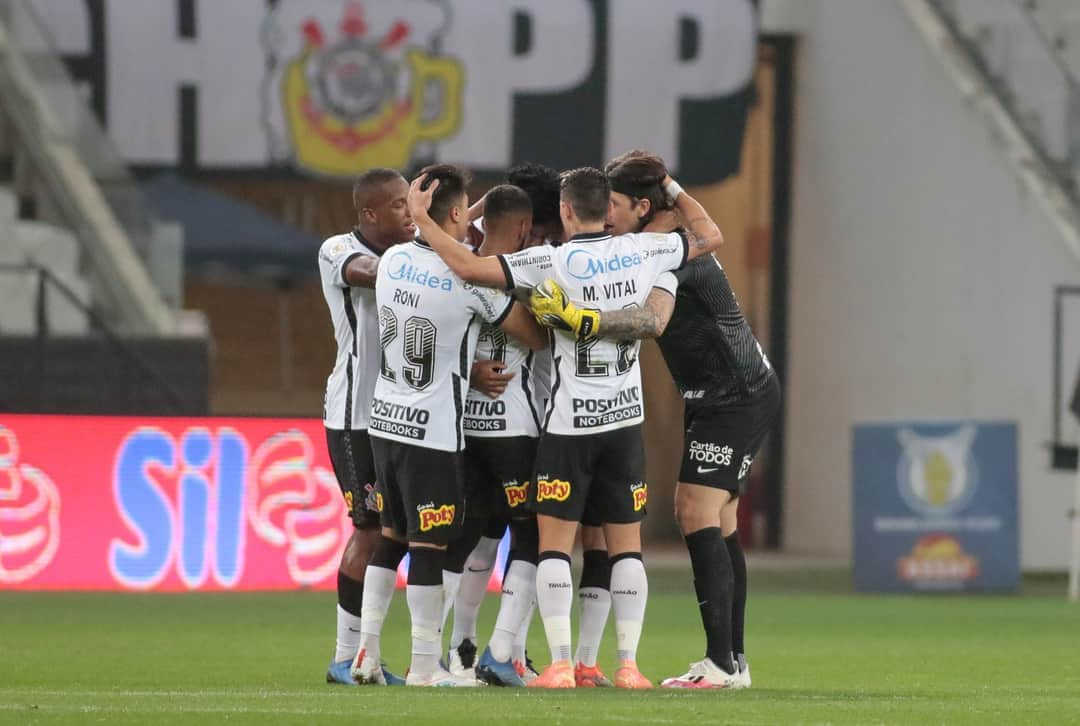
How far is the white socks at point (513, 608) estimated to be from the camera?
8867 millimetres

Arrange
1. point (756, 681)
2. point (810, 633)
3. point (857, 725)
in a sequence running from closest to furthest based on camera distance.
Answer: point (857, 725), point (756, 681), point (810, 633)

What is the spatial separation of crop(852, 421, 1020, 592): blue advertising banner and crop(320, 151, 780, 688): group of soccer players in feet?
26.7

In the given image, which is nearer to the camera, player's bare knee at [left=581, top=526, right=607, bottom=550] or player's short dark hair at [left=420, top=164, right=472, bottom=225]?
player's short dark hair at [left=420, top=164, right=472, bottom=225]

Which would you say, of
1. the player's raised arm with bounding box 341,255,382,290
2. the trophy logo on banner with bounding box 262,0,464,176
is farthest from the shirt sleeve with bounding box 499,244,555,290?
the trophy logo on banner with bounding box 262,0,464,176

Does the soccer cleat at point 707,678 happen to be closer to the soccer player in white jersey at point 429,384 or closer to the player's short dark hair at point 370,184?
the soccer player in white jersey at point 429,384

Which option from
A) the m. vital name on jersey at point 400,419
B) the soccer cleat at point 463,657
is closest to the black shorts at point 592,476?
the m. vital name on jersey at point 400,419

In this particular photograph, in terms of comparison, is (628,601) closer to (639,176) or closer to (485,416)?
(485,416)

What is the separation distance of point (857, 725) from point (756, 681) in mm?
2531

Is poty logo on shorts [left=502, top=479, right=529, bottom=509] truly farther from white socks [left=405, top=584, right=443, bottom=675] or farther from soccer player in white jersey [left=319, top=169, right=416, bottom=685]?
soccer player in white jersey [left=319, top=169, right=416, bottom=685]

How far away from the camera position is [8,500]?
15594mm

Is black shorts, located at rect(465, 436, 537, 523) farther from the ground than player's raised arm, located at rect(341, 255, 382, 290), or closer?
closer

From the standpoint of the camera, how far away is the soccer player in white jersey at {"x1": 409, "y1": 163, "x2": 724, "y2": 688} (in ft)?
28.2

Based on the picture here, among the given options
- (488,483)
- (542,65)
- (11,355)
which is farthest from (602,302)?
(542,65)

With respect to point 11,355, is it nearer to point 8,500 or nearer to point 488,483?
point 8,500
